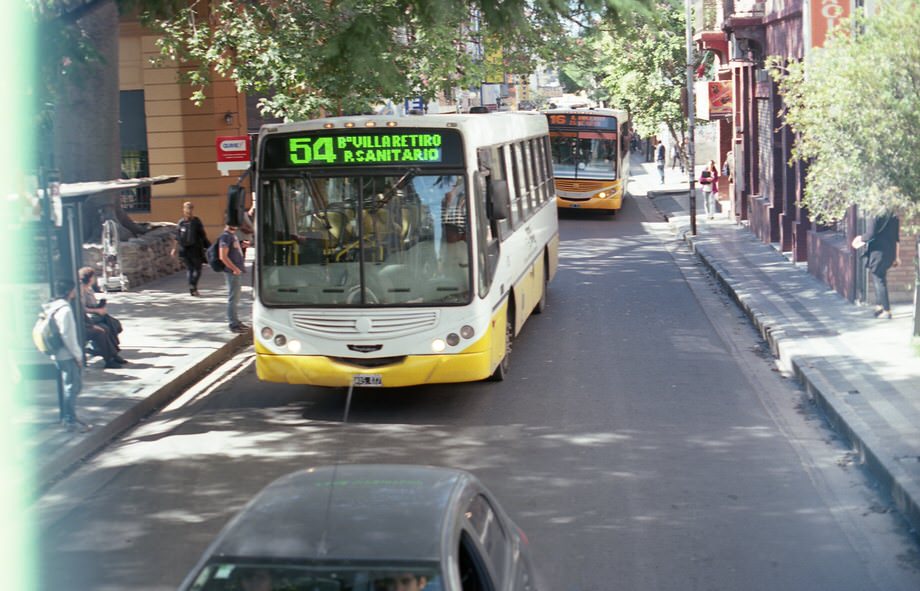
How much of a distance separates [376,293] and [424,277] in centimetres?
50

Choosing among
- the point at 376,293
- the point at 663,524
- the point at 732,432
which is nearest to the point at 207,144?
the point at 376,293

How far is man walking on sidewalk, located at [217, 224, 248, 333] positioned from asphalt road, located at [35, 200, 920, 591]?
4.06 feet

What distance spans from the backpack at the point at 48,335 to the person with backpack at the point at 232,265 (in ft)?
17.5

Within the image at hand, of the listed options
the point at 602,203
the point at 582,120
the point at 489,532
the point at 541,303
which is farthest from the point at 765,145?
the point at 489,532

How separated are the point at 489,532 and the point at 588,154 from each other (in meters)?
32.8

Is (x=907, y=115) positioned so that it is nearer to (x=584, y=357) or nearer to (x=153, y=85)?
(x=584, y=357)

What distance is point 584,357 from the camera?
16.0 meters

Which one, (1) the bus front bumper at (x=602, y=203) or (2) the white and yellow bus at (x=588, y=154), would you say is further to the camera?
(1) the bus front bumper at (x=602, y=203)

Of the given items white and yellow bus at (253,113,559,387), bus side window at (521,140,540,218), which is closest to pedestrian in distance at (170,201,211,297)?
bus side window at (521,140,540,218)

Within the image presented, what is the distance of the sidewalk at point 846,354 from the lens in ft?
34.3

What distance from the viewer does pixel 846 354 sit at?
1488 centimetres

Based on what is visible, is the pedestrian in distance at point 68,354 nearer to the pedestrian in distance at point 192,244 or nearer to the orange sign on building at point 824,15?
the pedestrian in distance at point 192,244

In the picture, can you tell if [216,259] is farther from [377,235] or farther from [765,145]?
[765,145]

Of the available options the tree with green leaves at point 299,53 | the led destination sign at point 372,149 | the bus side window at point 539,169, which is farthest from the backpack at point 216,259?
the led destination sign at point 372,149
